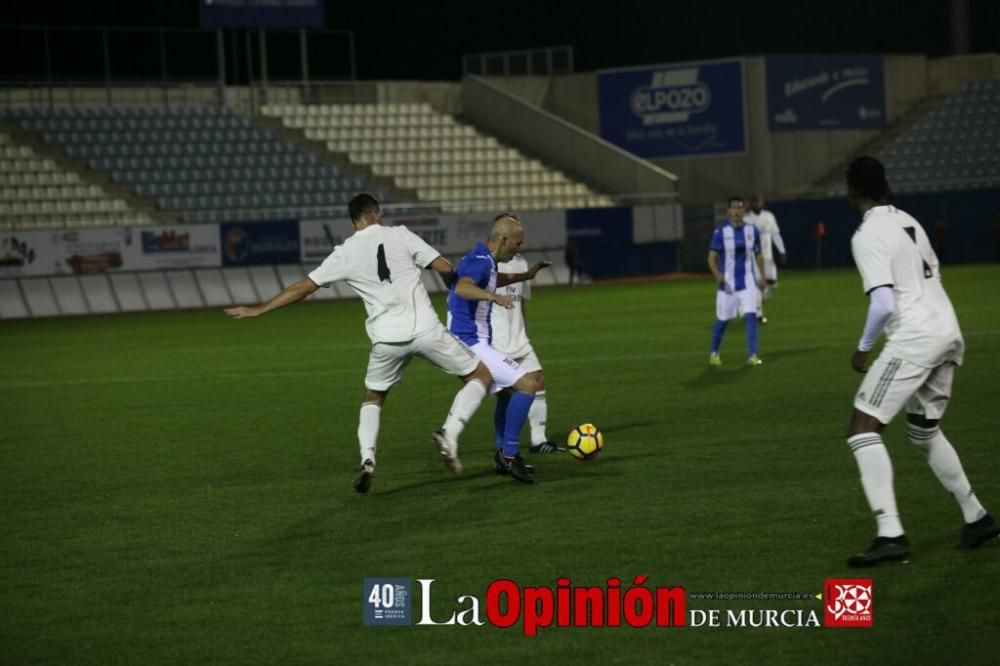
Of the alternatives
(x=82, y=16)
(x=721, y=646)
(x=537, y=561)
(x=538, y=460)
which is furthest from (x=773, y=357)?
(x=82, y=16)

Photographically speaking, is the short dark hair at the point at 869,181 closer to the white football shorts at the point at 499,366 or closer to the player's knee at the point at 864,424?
the player's knee at the point at 864,424

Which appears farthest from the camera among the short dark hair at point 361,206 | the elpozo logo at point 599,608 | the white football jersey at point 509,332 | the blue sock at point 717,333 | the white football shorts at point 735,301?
the blue sock at point 717,333

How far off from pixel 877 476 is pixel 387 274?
14.0ft

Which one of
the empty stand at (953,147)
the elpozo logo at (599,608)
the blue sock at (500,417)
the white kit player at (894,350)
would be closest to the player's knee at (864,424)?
the white kit player at (894,350)

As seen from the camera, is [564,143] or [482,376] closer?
[482,376]

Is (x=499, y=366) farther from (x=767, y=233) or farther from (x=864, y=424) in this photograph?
(x=767, y=233)

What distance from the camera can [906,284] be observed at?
27.2ft

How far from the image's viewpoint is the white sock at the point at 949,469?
27.8 feet

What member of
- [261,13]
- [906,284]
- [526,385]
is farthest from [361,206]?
[261,13]

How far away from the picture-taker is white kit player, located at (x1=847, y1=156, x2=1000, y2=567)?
8148 millimetres

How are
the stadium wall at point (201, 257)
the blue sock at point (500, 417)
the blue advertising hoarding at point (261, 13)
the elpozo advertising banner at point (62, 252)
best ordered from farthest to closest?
1. the blue advertising hoarding at point (261, 13)
2. the stadium wall at point (201, 257)
3. the elpozo advertising banner at point (62, 252)
4. the blue sock at point (500, 417)

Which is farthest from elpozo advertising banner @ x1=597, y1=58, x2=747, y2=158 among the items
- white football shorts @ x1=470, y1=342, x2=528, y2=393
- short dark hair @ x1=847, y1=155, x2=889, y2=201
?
short dark hair @ x1=847, y1=155, x2=889, y2=201

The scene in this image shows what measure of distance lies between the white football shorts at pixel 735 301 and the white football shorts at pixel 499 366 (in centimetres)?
810

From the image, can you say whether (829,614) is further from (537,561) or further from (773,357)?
(773,357)
